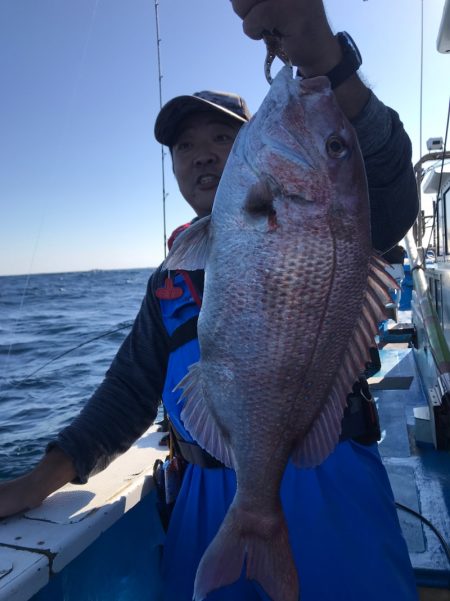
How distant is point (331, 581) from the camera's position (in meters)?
1.55

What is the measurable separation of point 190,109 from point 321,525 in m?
1.65

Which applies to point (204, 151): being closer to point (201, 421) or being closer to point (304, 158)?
point (304, 158)

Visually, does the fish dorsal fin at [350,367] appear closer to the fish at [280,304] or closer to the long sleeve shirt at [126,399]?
the fish at [280,304]

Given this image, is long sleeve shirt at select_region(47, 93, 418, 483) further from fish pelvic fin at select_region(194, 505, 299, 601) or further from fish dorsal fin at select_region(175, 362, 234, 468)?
fish pelvic fin at select_region(194, 505, 299, 601)

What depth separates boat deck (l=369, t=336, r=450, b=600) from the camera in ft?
8.00

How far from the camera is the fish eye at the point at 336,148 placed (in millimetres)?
1305

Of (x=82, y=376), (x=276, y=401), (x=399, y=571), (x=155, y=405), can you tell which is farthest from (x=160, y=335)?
(x=82, y=376)

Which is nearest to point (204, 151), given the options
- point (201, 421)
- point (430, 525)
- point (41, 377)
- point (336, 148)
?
point (336, 148)

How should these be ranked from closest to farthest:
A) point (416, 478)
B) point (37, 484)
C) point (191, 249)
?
point (191, 249) → point (37, 484) → point (416, 478)

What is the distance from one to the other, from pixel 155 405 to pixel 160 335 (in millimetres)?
343

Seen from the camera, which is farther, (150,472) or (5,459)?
(5,459)

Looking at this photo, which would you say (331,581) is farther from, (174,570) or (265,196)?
(265,196)

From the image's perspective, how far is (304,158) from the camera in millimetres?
1314

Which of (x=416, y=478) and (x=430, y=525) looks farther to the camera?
(x=416, y=478)
